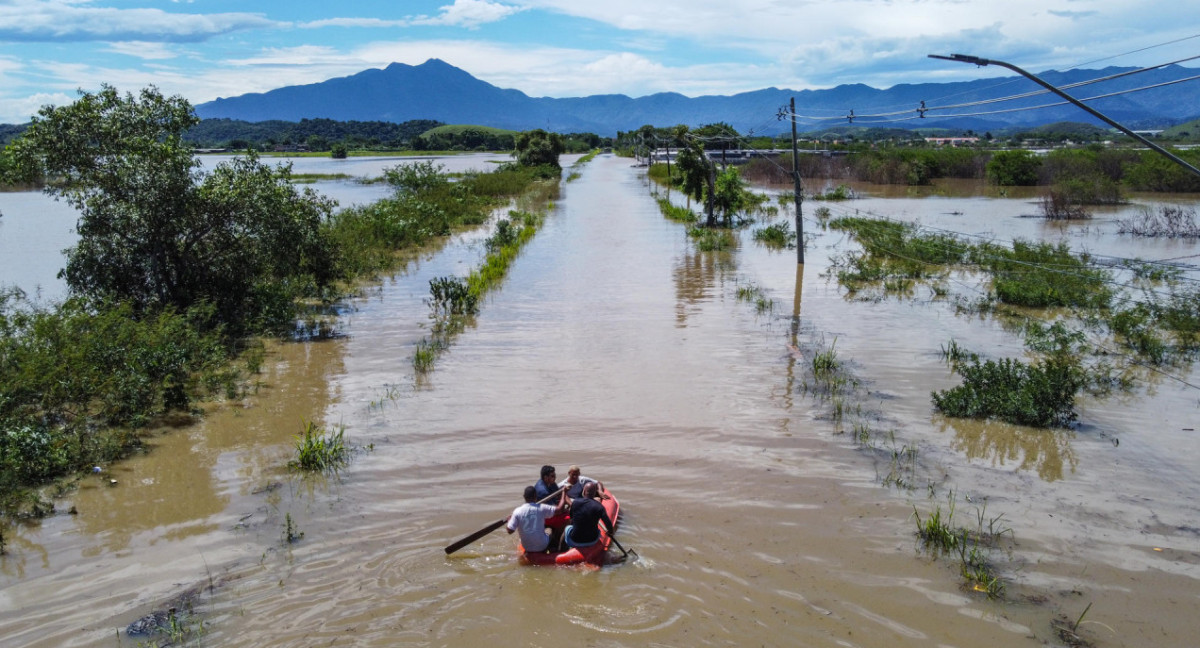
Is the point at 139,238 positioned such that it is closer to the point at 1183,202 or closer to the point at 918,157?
the point at 1183,202

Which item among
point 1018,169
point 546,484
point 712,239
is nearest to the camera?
point 546,484

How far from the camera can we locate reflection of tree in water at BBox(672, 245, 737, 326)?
67.8ft

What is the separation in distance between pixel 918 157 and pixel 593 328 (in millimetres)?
51642

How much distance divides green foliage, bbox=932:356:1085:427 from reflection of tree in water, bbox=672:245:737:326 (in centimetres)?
721

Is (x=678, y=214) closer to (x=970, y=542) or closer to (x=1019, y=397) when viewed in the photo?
(x=1019, y=397)

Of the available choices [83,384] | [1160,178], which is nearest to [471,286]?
[83,384]

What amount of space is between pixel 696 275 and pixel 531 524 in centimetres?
1731

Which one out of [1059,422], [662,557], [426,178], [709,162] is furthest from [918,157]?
[662,557]

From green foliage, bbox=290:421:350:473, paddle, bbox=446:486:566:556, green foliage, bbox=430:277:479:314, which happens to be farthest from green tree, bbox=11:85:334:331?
paddle, bbox=446:486:566:556

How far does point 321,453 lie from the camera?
1068cm

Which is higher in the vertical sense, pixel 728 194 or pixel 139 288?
pixel 728 194

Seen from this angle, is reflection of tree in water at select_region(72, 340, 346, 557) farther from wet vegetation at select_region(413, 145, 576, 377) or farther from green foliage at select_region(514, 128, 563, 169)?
green foliage at select_region(514, 128, 563, 169)

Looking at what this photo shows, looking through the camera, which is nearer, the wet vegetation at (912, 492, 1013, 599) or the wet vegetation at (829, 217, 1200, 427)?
the wet vegetation at (912, 492, 1013, 599)

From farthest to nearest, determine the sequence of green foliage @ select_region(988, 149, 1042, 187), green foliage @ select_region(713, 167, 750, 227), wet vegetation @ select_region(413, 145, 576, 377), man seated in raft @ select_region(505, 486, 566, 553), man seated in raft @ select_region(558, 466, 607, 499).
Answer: green foliage @ select_region(988, 149, 1042, 187), green foliage @ select_region(713, 167, 750, 227), wet vegetation @ select_region(413, 145, 576, 377), man seated in raft @ select_region(558, 466, 607, 499), man seated in raft @ select_region(505, 486, 566, 553)
